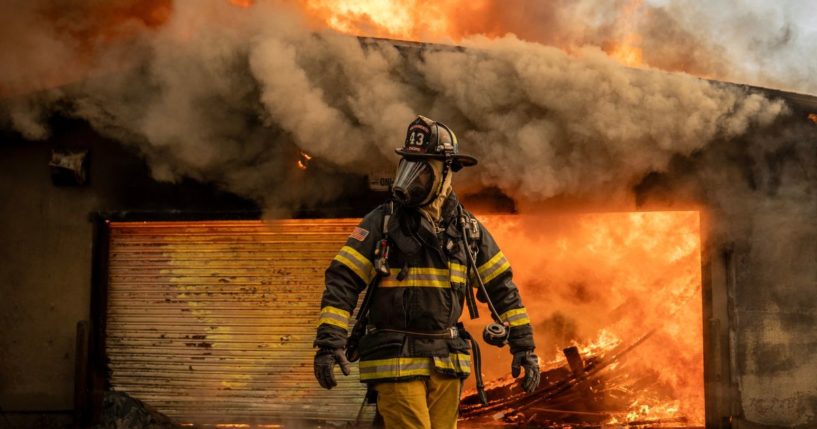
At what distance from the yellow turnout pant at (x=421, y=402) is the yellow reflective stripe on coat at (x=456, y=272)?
0.53m

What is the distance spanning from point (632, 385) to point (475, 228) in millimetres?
5147

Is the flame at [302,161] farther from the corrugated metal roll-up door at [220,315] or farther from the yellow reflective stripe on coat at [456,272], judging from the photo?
the yellow reflective stripe on coat at [456,272]

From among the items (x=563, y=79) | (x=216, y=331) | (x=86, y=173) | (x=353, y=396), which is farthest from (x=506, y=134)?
(x=86, y=173)

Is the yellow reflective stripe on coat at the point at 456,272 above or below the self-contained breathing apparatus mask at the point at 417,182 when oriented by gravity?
below

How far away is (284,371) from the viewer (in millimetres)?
8578

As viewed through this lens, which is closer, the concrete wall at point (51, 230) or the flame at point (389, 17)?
the concrete wall at point (51, 230)

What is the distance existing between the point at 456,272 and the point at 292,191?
12.9 feet

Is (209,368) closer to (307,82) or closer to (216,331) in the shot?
(216,331)

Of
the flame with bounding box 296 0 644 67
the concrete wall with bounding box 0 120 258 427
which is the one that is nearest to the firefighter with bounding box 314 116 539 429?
the concrete wall with bounding box 0 120 258 427

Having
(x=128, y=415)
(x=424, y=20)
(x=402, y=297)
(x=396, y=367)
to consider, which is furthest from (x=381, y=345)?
(x=424, y=20)

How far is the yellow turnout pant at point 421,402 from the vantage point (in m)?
4.51

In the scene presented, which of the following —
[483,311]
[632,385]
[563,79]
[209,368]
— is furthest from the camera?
[483,311]

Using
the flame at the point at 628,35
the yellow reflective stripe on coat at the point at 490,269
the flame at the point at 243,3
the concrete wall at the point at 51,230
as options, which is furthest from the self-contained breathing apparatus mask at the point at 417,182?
the flame at the point at 628,35

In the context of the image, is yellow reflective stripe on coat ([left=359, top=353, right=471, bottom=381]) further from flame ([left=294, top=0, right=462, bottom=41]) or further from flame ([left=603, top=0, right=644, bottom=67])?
flame ([left=603, top=0, right=644, bottom=67])
